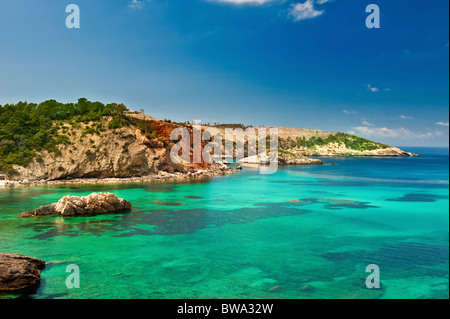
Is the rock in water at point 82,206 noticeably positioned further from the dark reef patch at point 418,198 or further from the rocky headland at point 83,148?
the dark reef patch at point 418,198

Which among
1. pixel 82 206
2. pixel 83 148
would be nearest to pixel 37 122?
pixel 83 148

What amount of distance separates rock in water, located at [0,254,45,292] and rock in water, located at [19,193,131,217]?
12728 mm

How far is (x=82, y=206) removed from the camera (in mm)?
26469

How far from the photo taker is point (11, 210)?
27281mm

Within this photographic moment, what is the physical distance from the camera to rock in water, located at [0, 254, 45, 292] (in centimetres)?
1252

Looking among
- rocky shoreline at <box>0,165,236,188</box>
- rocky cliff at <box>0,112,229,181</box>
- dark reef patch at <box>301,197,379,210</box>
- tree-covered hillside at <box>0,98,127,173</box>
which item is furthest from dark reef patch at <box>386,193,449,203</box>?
tree-covered hillside at <box>0,98,127,173</box>

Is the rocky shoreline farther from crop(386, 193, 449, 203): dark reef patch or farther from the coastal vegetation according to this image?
the coastal vegetation

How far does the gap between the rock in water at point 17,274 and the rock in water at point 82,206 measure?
501 inches

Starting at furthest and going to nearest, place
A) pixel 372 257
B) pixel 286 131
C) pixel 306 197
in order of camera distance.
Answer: pixel 286 131 < pixel 306 197 < pixel 372 257

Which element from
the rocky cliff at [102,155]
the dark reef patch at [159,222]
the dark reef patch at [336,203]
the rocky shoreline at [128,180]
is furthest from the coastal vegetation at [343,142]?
the dark reef patch at [159,222]

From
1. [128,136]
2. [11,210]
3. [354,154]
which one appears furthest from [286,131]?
[11,210]

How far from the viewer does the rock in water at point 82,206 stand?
25.7 meters

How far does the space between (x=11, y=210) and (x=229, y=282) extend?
76.7 ft
